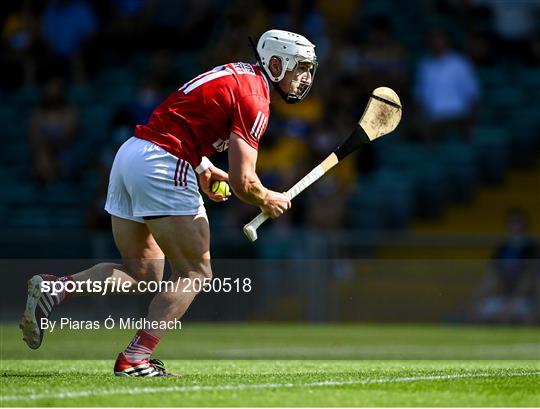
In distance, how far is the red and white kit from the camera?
8336mm

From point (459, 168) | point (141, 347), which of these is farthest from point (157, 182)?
point (459, 168)

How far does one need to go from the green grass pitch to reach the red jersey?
4.81ft

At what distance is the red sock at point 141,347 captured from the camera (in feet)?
27.2

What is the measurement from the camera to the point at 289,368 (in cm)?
951

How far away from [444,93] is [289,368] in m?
9.70

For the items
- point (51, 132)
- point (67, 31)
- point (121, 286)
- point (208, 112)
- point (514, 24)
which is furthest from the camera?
point (67, 31)

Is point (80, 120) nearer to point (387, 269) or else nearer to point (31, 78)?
point (31, 78)

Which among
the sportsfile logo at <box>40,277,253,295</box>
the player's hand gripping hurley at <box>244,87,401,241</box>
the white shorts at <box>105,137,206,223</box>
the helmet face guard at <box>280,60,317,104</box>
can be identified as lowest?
the sportsfile logo at <box>40,277,253,295</box>

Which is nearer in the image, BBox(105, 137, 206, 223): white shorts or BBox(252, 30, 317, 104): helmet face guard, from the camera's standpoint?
BBox(105, 137, 206, 223): white shorts

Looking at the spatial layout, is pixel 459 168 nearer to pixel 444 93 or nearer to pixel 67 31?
pixel 444 93

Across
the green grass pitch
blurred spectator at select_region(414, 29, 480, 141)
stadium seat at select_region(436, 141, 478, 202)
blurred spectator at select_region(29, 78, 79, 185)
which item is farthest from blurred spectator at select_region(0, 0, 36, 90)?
the green grass pitch

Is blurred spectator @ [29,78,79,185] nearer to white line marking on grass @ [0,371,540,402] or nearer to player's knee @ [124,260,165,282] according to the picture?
player's knee @ [124,260,165,282]

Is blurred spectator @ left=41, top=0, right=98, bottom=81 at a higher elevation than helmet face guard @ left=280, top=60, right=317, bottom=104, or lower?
higher

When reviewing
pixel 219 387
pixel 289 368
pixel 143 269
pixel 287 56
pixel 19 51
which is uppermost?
pixel 19 51
